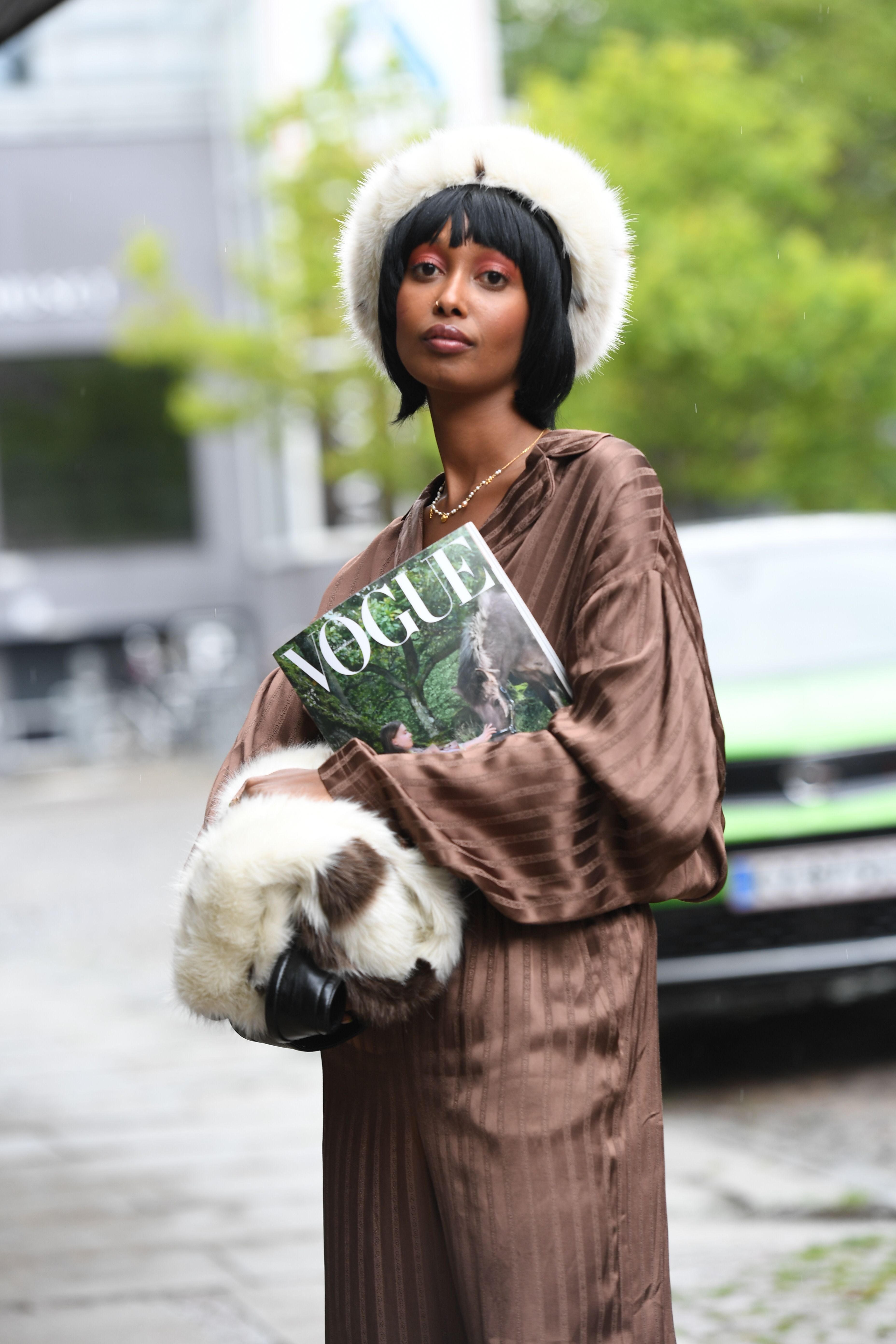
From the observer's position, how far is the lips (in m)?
1.90

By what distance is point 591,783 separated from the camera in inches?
69.5

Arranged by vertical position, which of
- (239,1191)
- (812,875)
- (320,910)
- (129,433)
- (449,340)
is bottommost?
(239,1191)

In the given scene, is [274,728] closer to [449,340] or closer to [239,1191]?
[449,340]

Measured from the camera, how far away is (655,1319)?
6.24 feet

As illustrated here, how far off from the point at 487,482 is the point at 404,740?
0.34 meters

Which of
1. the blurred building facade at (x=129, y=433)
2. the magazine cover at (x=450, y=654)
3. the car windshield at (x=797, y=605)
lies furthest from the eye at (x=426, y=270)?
the blurred building facade at (x=129, y=433)

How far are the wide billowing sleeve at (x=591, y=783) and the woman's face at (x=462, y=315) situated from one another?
0.28 metres

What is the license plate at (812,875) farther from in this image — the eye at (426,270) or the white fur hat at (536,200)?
the eye at (426,270)

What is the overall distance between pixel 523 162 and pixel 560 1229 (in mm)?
1169

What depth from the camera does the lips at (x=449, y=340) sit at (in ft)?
6.24

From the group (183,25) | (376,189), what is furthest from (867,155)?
(376,189)

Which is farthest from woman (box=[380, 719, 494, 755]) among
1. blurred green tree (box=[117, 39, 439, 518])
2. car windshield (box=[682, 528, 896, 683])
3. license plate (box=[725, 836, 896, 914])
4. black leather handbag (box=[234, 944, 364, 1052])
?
blurred green tree (box=[117, 39, 439, 518])

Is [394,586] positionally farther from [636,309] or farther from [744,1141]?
[636,309]

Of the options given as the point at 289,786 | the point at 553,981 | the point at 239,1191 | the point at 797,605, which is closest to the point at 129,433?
the point at 797,605
